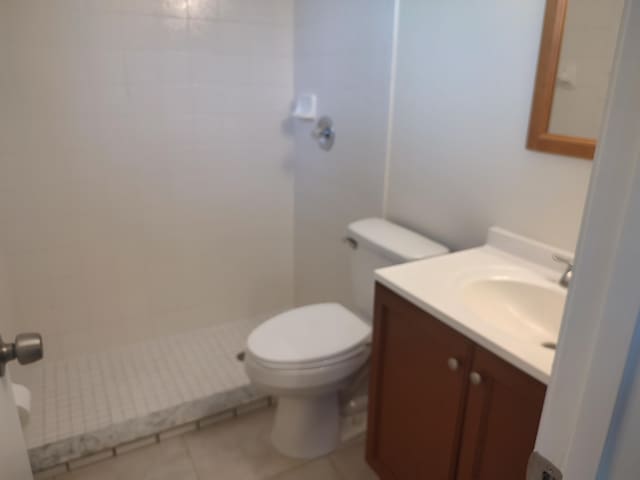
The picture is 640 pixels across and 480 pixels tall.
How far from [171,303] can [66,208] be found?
2.21 feet

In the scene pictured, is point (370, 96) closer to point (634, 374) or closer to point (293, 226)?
point (293, 226)

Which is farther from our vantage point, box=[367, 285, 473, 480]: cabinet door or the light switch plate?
box=[367, 285, 473, 480]: cabinet door

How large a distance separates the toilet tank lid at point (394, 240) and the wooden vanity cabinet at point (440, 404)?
0.81 ft

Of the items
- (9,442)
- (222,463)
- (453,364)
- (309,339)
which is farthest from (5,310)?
(453,364)

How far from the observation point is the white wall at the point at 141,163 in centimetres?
195

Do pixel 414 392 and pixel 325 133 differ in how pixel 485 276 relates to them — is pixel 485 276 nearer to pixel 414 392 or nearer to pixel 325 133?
pixel 414 392

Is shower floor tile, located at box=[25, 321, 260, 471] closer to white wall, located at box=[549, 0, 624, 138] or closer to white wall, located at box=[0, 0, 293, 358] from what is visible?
white wall, located at box=[0, 0, 293, 358]

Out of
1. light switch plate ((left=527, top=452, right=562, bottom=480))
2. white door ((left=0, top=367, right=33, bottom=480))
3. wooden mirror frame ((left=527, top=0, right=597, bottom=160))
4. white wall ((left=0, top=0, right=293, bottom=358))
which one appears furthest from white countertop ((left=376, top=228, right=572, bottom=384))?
white wall ((left=0, top=0, right=293, bottom=358))

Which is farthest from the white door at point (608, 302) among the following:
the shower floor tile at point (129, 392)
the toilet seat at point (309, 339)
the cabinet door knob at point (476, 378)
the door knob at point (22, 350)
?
the shower floor tile at point (129, 392)

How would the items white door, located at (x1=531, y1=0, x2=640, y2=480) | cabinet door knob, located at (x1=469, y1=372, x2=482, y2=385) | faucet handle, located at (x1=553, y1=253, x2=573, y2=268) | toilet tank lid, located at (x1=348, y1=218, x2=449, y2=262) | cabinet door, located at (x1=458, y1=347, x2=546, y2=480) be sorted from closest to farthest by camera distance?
1. white door, located at (x1=531, y1=0, x2=640, y2=480)
2. cabinet door, located at (x1=458, y1=347, x2=546, y2=480)
3. cabinet door knob, located at (x1=469, y1=372, x2=482, y2=385)
4. faucet handle, located at (x1=553, y1=253, x2=573, y2=268)
5. toilet tank lid, located at (x1=348, y1=218, x2=449, y2=262)

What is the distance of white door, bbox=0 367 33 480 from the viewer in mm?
770

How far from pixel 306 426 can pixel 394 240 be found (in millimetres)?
776

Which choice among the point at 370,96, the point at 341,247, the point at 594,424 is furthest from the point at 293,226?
the point at 594,424

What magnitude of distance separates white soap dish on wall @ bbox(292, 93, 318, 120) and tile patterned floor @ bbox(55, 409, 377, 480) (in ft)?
4.57
